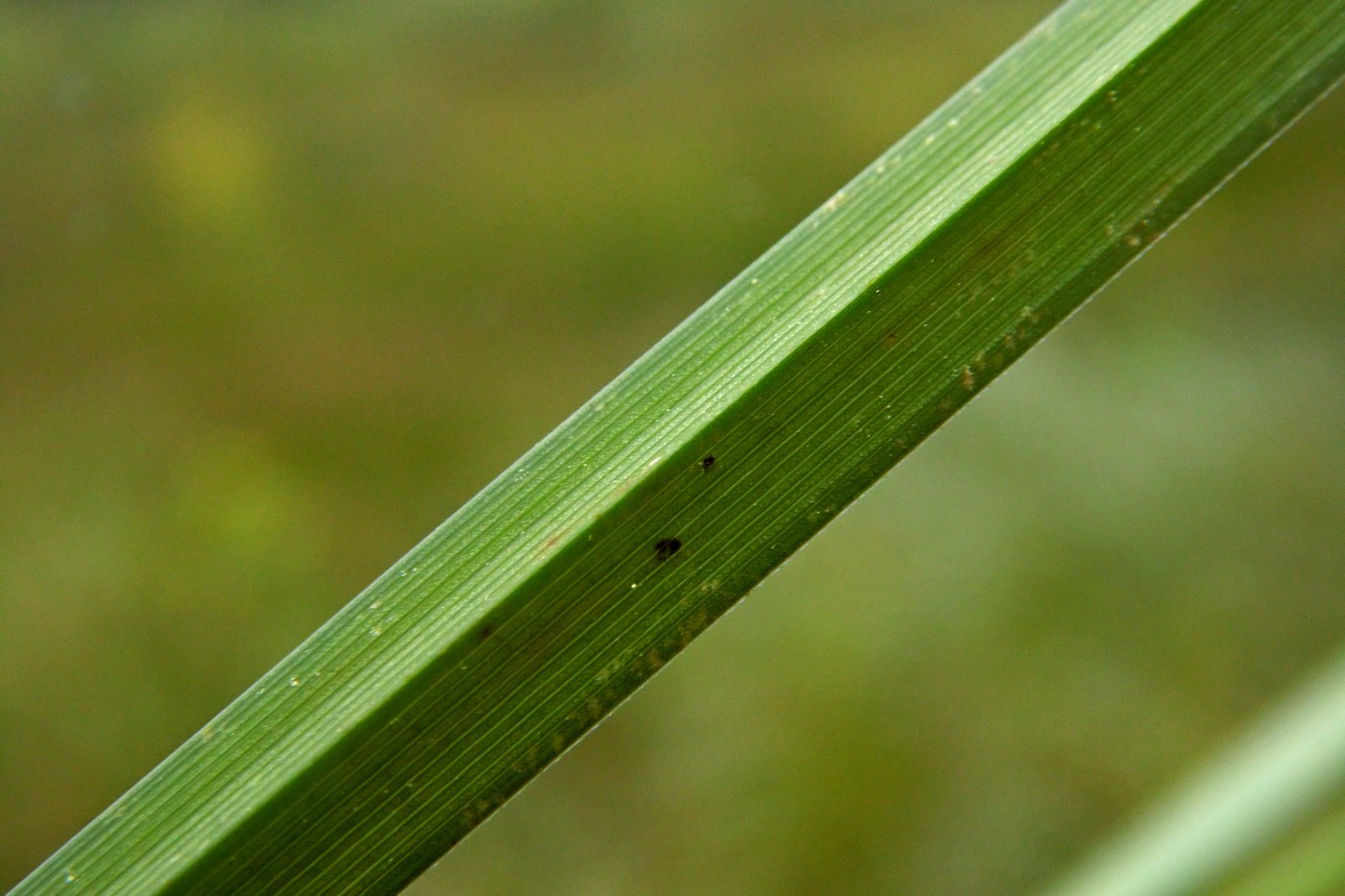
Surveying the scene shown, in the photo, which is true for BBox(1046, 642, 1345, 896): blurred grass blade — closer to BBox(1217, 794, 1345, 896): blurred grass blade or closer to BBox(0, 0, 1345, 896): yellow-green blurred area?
BBox(1217, 794, 1345, 896): blurred grass blade

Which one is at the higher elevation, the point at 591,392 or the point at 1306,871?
the point at 591,392

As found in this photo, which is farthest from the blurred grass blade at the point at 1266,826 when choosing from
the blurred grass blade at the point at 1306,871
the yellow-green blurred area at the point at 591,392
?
the yellow-green blurred area at the point at 591,392

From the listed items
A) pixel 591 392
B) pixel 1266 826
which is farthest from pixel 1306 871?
pixel 591 392

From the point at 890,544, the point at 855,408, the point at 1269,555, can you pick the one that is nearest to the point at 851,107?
the point at 890,544

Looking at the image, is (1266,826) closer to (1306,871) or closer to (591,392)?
(1306,871)

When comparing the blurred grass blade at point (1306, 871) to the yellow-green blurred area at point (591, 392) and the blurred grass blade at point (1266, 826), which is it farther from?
the yellow-green blurred area at point (591, 392)

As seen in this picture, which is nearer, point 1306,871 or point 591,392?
point 1306,871

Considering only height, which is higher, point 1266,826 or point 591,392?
point 591,392

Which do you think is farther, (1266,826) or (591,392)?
(591,392)
